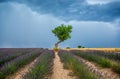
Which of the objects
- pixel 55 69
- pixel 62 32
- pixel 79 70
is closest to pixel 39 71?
pixel 79 70

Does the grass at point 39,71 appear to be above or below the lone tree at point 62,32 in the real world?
below

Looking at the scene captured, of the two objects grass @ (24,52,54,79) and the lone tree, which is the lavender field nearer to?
grass @ (24,52,54,79)

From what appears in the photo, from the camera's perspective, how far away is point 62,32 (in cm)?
5100

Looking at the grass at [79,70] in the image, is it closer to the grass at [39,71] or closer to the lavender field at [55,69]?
the lavender field at [55,69]

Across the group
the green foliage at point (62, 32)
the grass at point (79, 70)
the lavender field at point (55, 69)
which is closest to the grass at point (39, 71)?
the lavender field at point (55, 69)

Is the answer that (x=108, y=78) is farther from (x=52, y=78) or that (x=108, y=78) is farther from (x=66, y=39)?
(x=66, y=39)

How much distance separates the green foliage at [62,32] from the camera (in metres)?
50.8

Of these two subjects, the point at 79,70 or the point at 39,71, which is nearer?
the point at 39,71

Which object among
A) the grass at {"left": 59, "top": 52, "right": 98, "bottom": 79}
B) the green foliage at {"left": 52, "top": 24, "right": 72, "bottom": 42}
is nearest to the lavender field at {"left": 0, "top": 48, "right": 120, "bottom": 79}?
the grass at {"left": 59, "top": 52, "right": 98, "bottom": 79}

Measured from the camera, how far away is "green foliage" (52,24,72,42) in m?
50.8

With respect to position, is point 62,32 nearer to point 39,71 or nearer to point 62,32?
point 62,32

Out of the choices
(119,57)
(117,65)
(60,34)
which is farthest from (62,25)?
(117,65)

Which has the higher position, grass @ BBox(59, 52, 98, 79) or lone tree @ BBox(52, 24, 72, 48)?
lone tree @ BBox(52, 24, 72, 48)

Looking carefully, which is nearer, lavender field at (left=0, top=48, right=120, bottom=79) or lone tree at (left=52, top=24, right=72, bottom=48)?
lavender field at (left=0, top=48, right=120, bottom=79)
